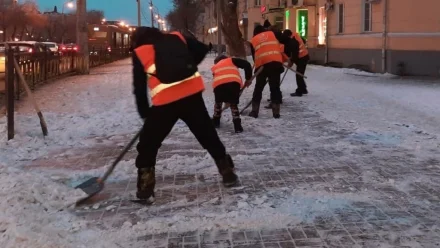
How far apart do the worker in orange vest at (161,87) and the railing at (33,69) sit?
3.71 m

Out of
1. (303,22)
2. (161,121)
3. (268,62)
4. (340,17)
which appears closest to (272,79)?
(268,62)

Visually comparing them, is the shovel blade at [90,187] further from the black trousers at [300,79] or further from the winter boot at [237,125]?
the black trousers at [300,79]

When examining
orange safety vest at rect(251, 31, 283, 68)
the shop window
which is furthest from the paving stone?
the shop window

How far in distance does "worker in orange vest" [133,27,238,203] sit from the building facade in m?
14.6

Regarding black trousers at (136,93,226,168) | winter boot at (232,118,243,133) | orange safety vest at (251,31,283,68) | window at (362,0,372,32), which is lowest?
winter boot at (232,118,243,133)

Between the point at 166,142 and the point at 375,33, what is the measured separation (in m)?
14.7

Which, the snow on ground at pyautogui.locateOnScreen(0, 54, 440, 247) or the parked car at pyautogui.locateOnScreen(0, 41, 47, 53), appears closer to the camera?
the snow on ground at pyautogui.locateOnScreen(0, 54, 440, 247)

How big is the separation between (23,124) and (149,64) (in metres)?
5.32

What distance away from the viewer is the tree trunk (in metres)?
19.2

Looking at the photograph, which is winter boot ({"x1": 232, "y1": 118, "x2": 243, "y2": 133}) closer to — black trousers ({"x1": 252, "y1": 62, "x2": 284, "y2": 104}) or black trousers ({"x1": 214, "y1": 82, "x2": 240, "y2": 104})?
black trousers ({"x1": 214, "y1": 82, "x2": 240, "y2": 104})

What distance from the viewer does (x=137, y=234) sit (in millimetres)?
4527

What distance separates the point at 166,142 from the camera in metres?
8.27

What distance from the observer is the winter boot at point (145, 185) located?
17.4 ft

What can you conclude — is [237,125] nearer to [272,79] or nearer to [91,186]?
[272,79]
